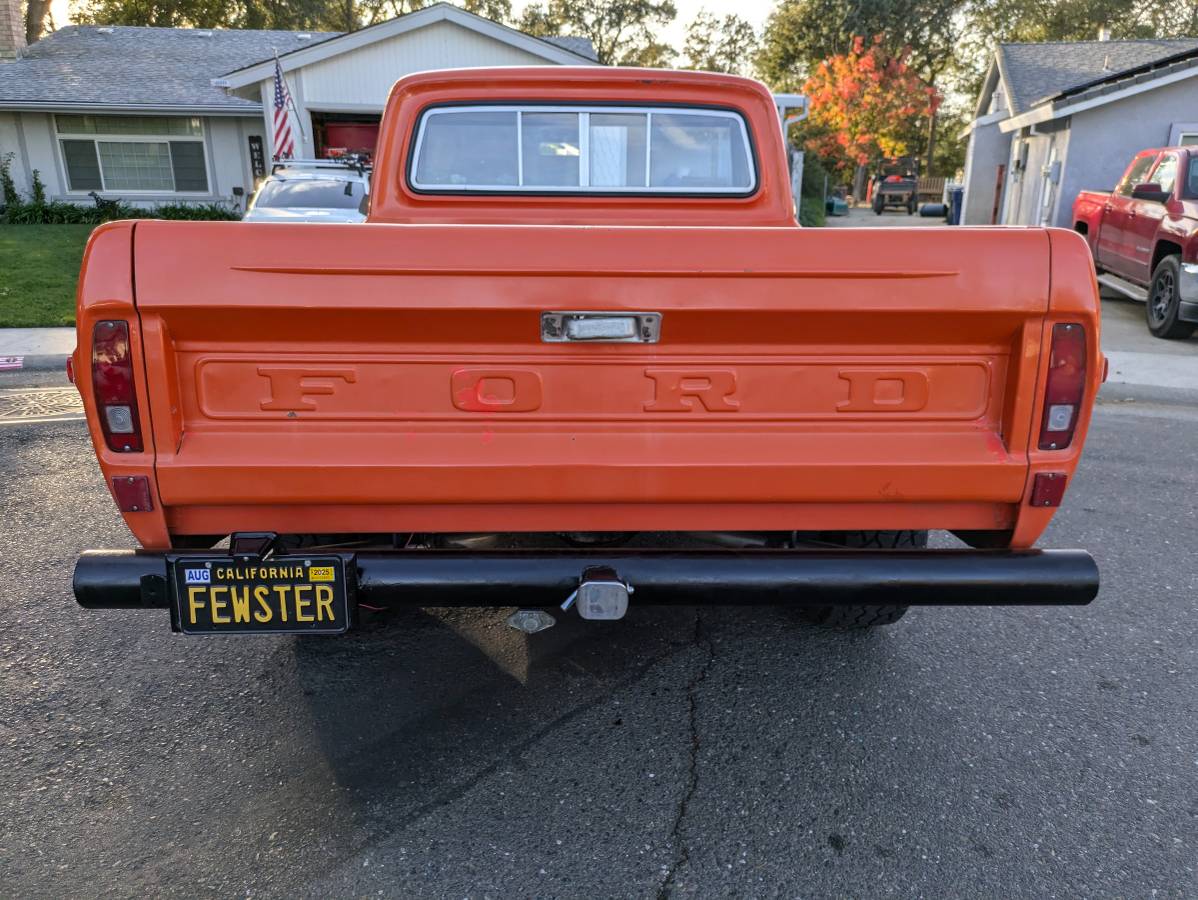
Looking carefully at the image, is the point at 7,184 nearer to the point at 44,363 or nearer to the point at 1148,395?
the point at 44,363

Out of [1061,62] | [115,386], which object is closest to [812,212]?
[1061,62]

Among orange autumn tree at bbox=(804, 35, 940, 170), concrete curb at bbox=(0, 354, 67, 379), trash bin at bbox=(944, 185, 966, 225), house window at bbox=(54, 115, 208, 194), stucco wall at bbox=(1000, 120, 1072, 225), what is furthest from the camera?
orange autumn tree at bbox=(804, 35, 940, 170)

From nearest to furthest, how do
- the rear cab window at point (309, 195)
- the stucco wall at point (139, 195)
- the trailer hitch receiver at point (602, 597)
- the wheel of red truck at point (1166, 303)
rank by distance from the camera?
1. the trailer hitch receiver at point (602, 597)
2. the wheel of red truck at point (1166, 303)
3. the rear cab window at point (309, 195)
4. the stucco wall at point (139, 195)

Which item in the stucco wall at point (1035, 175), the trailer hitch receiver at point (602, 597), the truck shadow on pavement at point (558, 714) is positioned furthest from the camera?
the stucco wall at point (1035, 175)

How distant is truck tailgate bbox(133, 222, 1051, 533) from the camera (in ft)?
7.56

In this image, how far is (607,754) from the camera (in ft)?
9.40

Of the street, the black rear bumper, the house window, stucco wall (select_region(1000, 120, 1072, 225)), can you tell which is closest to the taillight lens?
the black rear bumper

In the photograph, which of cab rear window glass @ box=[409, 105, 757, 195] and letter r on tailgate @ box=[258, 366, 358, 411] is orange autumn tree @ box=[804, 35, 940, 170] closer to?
cab rear window glass @ box=[409, 105, 757, 195]

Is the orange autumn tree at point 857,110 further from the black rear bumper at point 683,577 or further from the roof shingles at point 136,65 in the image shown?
the black rear bumper at point 683,577

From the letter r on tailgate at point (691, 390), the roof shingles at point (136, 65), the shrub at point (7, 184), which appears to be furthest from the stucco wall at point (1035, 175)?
the shrub at point (7, 184)

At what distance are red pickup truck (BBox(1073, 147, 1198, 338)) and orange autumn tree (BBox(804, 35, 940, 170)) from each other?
20710 mm

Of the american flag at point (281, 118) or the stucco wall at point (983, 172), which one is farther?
the stucco wall at point (983, 172)

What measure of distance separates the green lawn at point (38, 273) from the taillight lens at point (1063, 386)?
36.0 ft

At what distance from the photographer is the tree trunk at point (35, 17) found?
3039 centimetres
